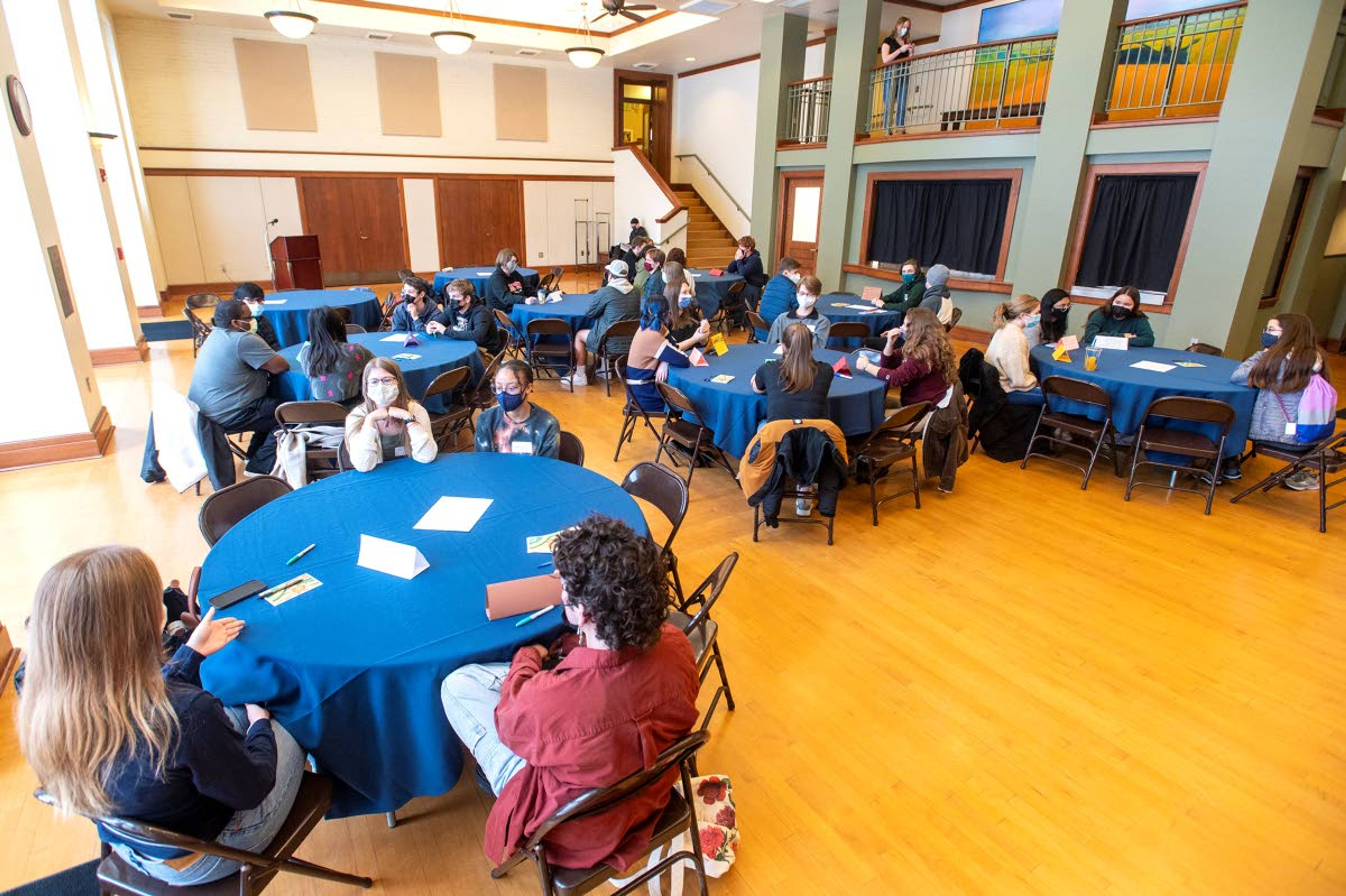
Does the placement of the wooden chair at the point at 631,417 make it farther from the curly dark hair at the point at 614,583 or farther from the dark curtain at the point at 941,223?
the dark curtain at the point at 941,223

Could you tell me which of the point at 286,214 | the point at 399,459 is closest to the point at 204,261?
the point at 286,214

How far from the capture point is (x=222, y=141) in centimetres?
1248

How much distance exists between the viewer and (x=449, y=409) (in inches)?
199

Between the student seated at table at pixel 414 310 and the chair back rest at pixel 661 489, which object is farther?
the student seated at table at pixel 414 310

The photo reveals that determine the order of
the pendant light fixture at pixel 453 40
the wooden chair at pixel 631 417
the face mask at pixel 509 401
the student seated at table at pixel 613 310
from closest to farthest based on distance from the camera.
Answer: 1. the face mask at pixel 509 401
2. the wooden chair at pixel 631 417
3. the student seated at table at pixel 613 310
4. the pendant light fixture at pixel 453 40

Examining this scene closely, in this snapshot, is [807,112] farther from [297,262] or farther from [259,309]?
[259,309]

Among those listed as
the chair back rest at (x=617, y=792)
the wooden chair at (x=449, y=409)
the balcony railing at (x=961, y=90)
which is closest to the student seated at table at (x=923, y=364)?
the wooden chair at (x=449, y=409)

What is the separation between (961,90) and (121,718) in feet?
42.5

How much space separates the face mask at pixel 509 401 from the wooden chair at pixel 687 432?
1294mm

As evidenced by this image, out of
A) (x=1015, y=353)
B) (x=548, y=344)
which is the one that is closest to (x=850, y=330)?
(x=1015, y=353)

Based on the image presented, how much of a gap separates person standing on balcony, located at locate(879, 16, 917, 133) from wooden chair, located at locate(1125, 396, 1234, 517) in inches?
266

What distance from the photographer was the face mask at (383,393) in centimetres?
322

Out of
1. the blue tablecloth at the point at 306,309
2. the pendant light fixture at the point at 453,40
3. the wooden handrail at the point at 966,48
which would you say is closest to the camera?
the blue tablecloth at the point at 306,309

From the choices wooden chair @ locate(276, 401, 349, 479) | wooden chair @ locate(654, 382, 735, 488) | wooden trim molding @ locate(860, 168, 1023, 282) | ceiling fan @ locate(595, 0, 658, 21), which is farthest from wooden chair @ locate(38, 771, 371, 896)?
ceiling fan @ locate(595, 0, 658, 21)
